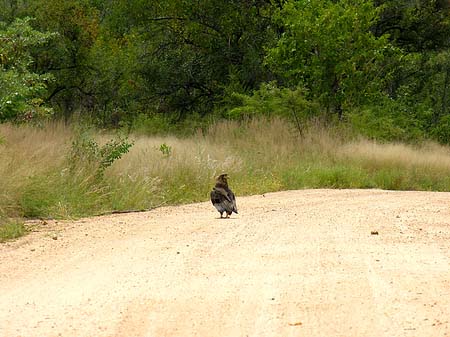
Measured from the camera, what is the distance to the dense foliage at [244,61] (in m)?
30.6

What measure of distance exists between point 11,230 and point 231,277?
4567 millimetres

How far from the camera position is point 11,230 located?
11844 mm

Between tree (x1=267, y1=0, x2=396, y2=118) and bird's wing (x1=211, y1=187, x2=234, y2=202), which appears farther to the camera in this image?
tree (x1=267, y1=0, x2=396, y2=118)

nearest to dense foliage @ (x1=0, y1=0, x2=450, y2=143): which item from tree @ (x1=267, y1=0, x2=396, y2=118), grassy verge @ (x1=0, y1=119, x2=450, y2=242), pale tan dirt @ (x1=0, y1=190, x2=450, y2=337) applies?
tree @ (x1=267, y1=0, x2=396, y2=118)

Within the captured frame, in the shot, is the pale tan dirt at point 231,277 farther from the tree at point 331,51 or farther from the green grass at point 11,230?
the tree at point 331,51

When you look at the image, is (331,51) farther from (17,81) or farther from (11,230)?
(11,230)

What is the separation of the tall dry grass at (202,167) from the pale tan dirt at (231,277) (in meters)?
1.28

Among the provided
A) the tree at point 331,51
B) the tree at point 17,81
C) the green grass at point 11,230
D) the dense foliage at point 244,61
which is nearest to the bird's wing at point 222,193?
the green grass at point 11,230

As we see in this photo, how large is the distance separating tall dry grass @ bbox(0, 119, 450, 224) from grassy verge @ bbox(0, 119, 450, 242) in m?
0.02

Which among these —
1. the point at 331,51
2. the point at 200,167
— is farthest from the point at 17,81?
the point at 331,51

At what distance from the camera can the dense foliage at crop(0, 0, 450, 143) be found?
1204 inches

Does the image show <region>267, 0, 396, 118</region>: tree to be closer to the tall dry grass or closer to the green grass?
the tall dry grass

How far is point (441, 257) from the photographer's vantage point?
30.6 feet

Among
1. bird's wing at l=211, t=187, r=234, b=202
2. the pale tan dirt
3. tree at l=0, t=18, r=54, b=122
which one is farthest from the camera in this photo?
tree at l=0, t=18, r=54, b=122
